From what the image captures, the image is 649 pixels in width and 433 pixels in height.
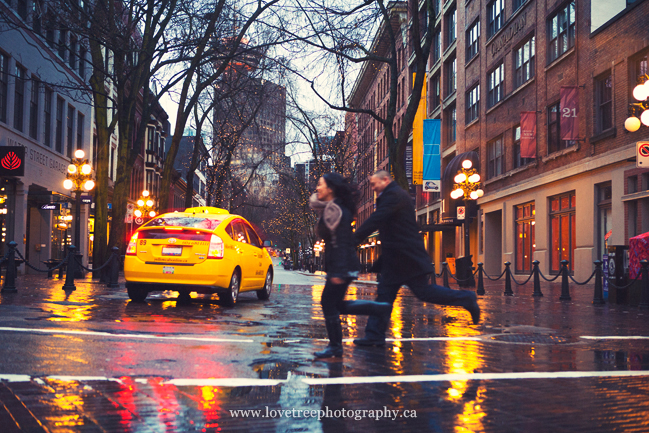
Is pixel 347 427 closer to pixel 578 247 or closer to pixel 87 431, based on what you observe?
pixel 87 431

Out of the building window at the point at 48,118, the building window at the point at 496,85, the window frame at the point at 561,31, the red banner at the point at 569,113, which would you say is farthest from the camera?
the building window at the point at 496,85

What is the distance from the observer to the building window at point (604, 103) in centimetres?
2266

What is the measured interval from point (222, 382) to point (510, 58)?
1145 inches

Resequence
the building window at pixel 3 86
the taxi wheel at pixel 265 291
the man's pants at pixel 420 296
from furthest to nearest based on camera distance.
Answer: the building window at pixel 3 86
the taxi wheel at pixel 265 291
the man's pants at pixel 420 296

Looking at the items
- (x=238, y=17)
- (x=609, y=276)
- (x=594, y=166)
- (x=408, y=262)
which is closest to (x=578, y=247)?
(x=594, y=166)

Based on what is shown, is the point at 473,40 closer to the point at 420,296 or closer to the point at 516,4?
the point at 516,4

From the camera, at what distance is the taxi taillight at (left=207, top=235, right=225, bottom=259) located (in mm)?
12320

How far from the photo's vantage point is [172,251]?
12.4m

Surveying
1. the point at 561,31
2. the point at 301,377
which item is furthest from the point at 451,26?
the point at 301,377

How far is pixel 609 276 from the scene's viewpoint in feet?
51.7

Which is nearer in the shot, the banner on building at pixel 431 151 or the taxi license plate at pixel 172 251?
the taxi license plate at pixel 172 251

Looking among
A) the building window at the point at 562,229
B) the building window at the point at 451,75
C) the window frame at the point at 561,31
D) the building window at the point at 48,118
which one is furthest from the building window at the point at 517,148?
the building window at the point at 48,118

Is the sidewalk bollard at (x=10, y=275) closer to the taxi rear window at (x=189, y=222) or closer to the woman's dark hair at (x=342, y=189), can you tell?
the taxi rear window at (x=189, y=222)

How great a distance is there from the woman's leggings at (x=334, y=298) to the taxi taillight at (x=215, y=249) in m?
6.12
